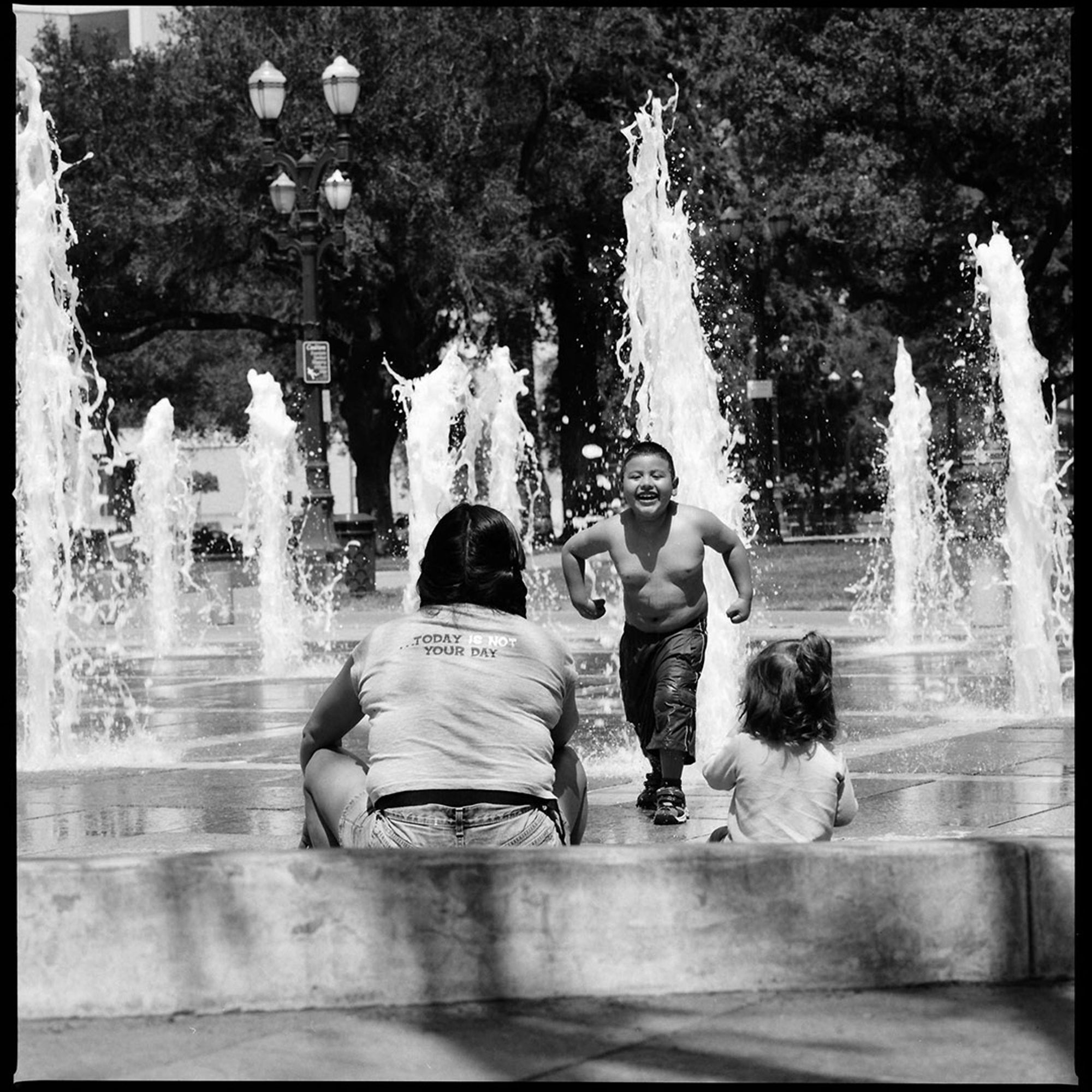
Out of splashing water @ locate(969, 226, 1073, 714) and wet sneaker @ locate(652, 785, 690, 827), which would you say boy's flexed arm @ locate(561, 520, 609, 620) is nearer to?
wet sneaker @ locate(652, 785, 690, 827)

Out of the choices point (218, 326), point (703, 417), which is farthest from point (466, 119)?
point (703, 417)

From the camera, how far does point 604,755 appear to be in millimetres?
10328

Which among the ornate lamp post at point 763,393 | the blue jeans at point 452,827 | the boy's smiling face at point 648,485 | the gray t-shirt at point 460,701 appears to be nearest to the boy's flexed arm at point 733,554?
the boy's smiling face at point 648,485

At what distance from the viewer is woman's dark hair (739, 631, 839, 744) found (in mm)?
5625

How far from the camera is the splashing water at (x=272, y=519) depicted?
17.8 metres

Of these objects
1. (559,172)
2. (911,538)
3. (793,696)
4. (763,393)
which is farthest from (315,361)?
(793,696)

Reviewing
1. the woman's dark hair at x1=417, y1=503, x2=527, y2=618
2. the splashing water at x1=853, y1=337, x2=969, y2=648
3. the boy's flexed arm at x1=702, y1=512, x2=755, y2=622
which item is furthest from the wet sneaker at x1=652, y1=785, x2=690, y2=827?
the splashing water at x1=853, y1=337, x2=969, y2=648

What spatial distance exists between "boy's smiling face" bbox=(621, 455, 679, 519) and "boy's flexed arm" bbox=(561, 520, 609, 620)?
0.19 meters

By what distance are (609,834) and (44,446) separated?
6.27 metres

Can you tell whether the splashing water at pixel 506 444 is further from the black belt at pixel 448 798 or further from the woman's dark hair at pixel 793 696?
the black belt at pixel 448 798

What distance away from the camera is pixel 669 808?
7863mm

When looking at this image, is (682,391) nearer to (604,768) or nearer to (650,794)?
(604,768)

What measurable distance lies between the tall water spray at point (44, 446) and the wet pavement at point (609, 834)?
384mm

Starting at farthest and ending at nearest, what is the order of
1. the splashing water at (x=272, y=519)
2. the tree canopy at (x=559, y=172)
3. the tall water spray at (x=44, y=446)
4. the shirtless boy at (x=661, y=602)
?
1. the tree canopy at (x=559, y=172)
2. the splashing water at (x=272, y=519)
3. the tall water spray at (x=44, y=446)
4. the shirtless boy at (x=661, y=602)
